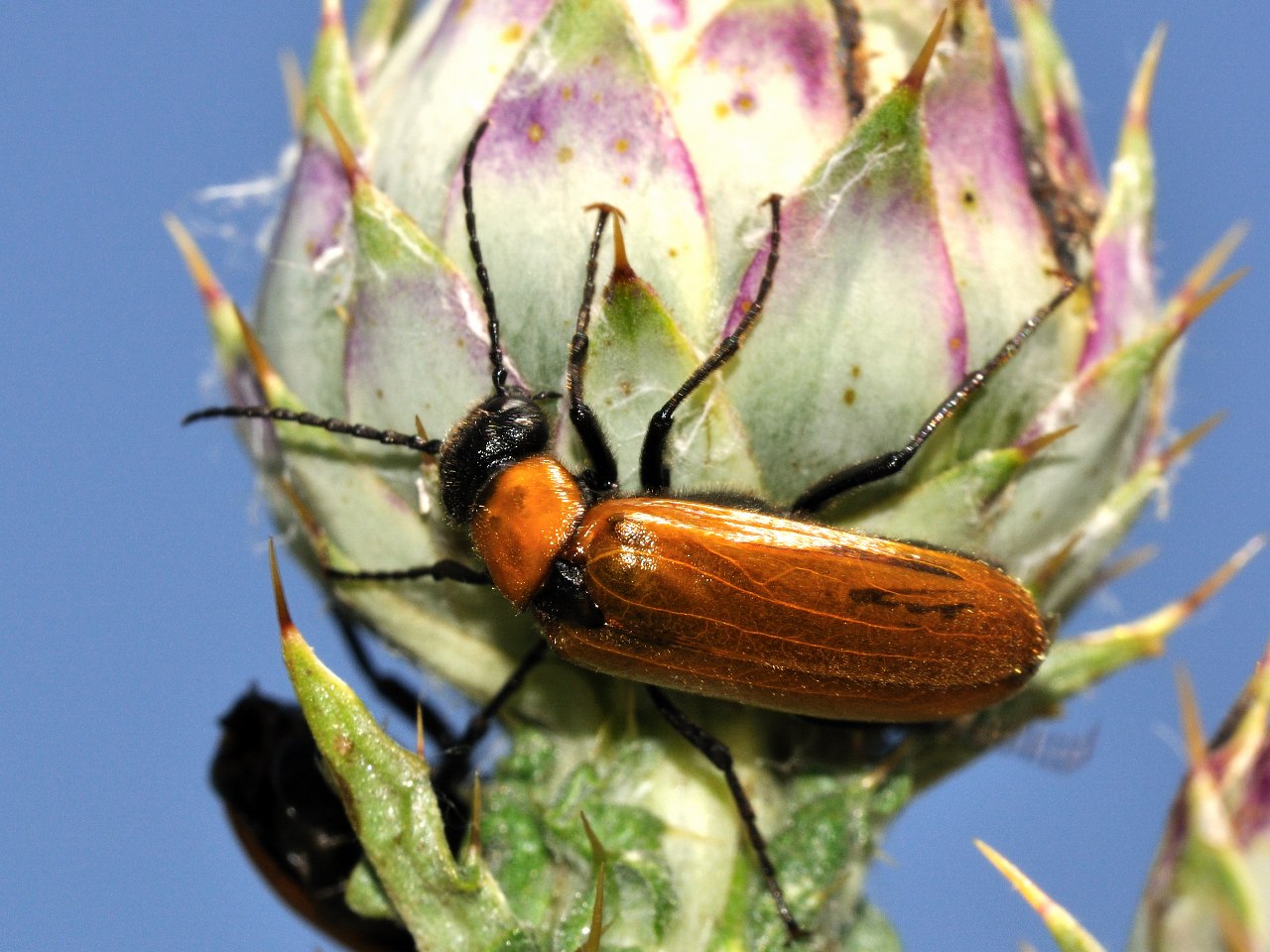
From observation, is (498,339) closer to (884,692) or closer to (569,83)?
(569,83)

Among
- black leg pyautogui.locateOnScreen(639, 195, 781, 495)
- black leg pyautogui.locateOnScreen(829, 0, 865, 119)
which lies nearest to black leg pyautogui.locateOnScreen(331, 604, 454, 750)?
black leg pyautogui.locateOnScreen(639, 195, 781, 495)

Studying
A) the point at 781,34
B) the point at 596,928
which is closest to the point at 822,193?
the point at 781,34

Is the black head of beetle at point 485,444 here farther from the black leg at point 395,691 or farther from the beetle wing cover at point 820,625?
the black leg at point 395,691

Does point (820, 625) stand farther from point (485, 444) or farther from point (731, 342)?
point (485, 444)

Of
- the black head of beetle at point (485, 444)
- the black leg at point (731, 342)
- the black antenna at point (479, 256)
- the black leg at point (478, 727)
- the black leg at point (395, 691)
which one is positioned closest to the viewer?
the black leg at point (731, 342)

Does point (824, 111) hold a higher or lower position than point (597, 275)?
higher

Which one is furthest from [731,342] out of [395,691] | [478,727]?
[395,691]

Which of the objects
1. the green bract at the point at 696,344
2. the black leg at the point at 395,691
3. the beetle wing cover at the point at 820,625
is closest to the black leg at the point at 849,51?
the green bract at the point at 696,344
